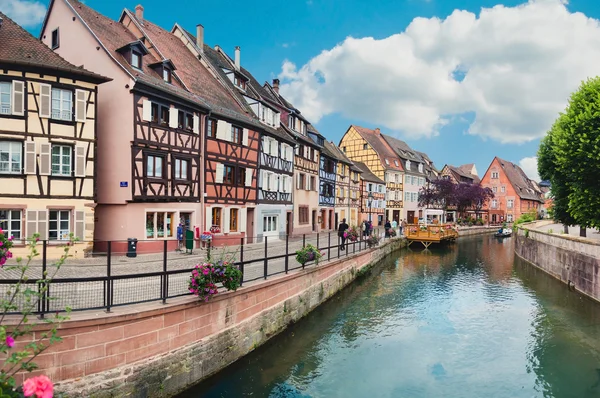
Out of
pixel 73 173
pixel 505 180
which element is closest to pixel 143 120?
pixel 73 173

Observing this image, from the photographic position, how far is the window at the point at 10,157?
1559cm

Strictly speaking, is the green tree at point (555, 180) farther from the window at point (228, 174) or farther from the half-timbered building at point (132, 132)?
the half-timbered building at point (132, 132)

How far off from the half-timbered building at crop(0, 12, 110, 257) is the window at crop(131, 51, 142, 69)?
2657 millimetres

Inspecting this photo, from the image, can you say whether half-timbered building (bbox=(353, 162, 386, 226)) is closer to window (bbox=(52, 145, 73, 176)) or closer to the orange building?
the orange building

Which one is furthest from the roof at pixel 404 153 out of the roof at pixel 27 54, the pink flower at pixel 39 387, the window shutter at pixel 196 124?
the pink flower at pixel 39 387

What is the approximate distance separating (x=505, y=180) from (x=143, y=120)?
77395 mm

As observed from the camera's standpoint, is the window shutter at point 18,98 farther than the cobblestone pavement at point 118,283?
Yes

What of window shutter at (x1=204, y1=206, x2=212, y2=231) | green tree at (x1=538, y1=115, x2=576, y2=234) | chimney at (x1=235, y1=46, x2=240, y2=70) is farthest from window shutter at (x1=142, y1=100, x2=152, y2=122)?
green tree at (x1=538, y1=115, x2=576, y2=234)

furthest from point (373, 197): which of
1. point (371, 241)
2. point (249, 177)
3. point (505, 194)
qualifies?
point (505, 194)

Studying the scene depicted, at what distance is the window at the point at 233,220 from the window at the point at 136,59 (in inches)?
374

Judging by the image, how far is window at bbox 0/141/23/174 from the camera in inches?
614

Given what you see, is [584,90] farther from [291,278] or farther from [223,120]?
[223,120]

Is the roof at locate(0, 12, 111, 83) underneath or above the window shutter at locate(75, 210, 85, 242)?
above

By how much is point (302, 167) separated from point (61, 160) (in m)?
20.8
